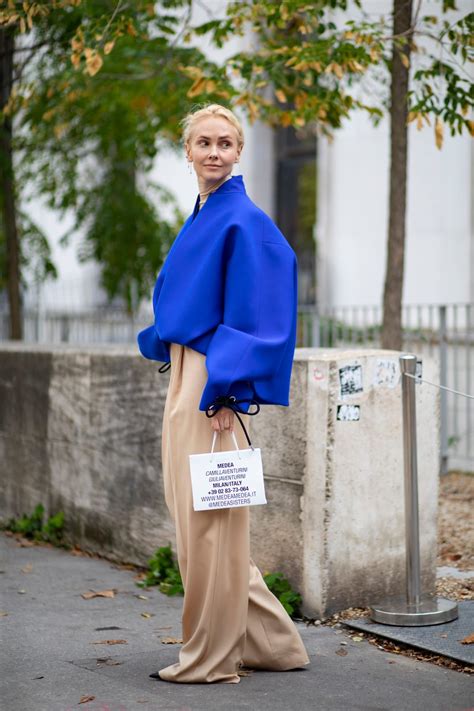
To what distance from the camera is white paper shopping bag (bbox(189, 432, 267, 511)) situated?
4141mm

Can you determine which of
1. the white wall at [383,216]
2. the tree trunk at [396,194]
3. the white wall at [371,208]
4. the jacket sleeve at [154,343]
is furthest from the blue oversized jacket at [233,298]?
the white wall at [383,216]

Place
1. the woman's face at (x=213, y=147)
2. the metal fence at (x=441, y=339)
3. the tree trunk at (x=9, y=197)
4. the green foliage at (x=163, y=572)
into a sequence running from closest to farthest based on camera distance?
the woman's face at (x=213, y=147) < the green foliage at (x=163, y=572) < the metal fence at (x=441, y=339) < the tree trunk at (x=9, y=197)

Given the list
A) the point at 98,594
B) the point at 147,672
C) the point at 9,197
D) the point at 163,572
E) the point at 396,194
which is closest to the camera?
the point at 147,672

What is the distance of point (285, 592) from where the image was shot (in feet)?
17.7

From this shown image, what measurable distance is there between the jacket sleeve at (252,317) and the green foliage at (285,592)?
1567mm

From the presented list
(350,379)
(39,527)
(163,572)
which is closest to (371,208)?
(39,527)

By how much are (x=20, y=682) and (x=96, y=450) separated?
2.60 metres

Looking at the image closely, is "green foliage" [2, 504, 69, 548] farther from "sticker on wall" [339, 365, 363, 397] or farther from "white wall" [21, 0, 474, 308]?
"white wall" [21, 0, 474, 308]

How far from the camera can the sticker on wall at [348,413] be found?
5281 millimetres

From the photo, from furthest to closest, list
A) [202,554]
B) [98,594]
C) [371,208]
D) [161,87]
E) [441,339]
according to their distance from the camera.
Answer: [371,208] < [161,87] < [441,339] < [98,594] < [202,554]

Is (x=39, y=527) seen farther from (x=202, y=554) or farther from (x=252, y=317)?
(x=252, y=317)

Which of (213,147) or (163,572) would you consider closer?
(213,147)

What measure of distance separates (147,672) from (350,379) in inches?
64.4

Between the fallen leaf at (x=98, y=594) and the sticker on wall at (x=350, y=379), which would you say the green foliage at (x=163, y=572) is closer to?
the fallen leaf at (x=98, y=594)
